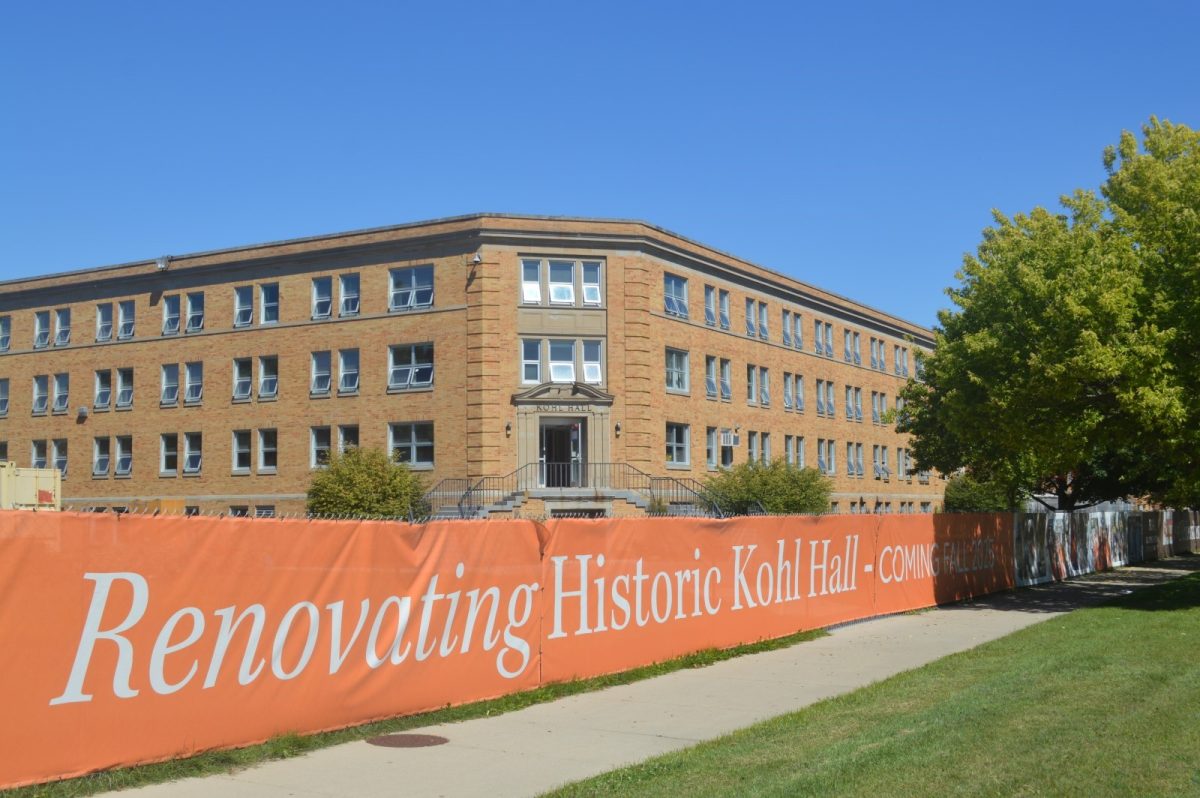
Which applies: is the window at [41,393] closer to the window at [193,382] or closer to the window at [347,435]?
the window at [193,382]

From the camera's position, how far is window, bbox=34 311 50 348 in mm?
51562

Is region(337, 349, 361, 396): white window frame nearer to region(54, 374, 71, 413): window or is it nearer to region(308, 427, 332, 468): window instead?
region(308, 427, 332, 468): window

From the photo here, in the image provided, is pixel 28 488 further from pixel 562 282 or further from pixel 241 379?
pixel 241 379

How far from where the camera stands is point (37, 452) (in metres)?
51.5

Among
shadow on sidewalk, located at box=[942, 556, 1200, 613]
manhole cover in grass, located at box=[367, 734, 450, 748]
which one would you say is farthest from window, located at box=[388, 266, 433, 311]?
manhole cover in grass, located at box=[367, 734, 450, 748]

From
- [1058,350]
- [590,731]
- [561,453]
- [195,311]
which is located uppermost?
[195,311]

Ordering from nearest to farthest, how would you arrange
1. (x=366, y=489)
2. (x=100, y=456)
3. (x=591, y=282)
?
(x=366, y=489) → (x=591, y=282) → (x=100, y=456)

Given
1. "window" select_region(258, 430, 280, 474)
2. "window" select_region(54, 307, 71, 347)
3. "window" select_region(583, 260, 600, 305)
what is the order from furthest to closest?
1. "window" select_region(54, 307, 71, 347)
2. "window" select_region(258, 430, 280, 474)
3. "window" select_region(583, 260, 600, 305)

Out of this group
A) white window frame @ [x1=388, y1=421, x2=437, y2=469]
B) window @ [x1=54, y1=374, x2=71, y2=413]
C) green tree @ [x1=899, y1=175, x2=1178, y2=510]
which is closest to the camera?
green tree @ [x1=899, y1=175, x2=1178, y2=510]

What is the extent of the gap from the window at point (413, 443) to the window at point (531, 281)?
5580mm

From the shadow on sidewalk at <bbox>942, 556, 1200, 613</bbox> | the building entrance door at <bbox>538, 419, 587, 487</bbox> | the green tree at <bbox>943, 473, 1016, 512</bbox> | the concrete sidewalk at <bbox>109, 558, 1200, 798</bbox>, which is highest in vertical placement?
the building entrance door at <bbox>538, 419, 587, 487</bbox>

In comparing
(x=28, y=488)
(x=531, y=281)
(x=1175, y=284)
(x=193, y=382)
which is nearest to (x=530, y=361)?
(x=531, y=281)

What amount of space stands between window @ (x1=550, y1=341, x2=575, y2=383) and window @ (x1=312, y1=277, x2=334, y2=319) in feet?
29.4

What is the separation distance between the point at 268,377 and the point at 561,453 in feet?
39.8
